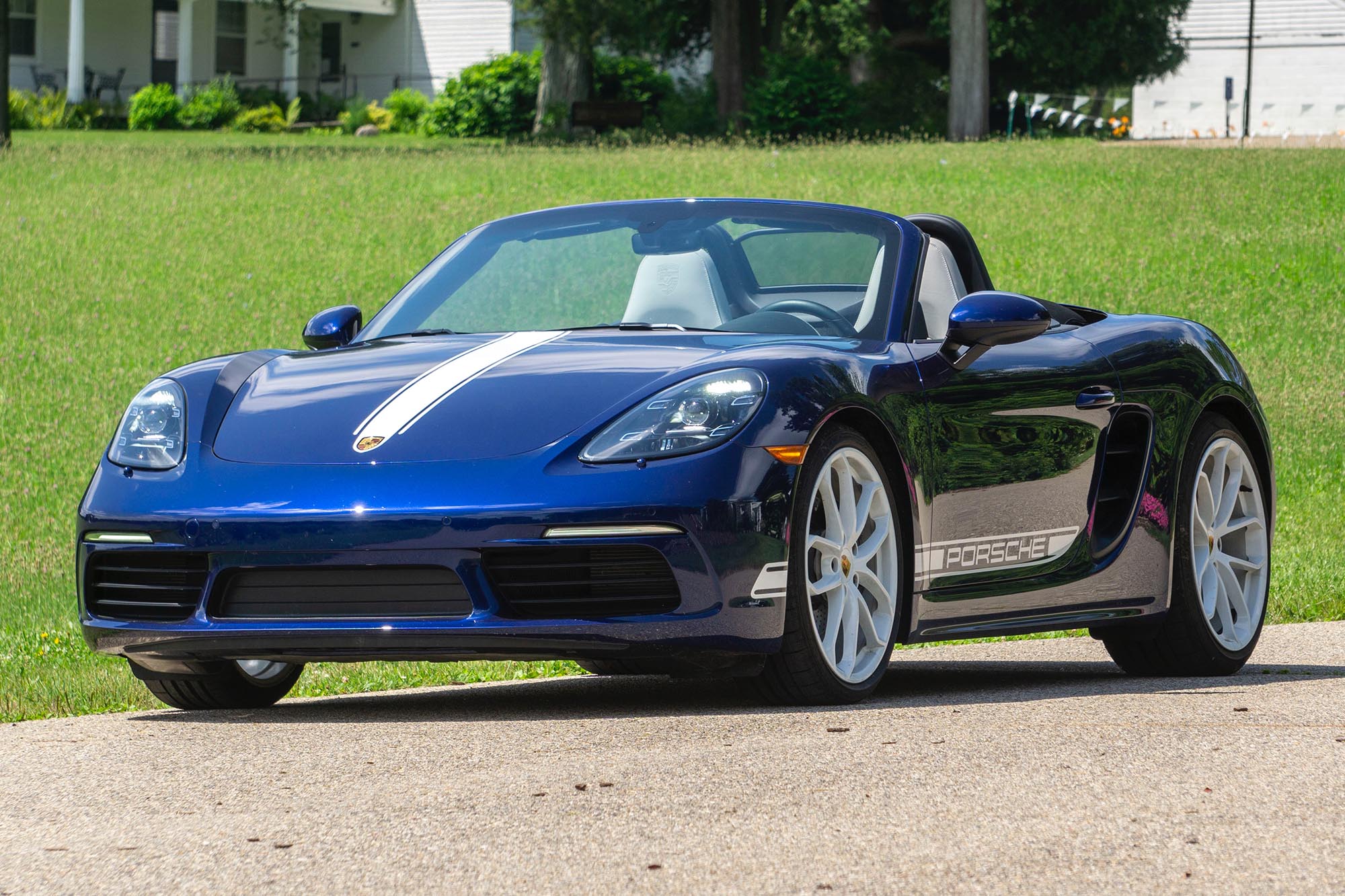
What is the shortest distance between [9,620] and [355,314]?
144 inches

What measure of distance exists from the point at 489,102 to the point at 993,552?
131ft

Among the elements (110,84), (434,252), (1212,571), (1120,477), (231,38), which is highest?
(231,38)

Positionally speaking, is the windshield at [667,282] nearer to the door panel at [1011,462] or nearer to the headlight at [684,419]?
the door panel at [1011,462]

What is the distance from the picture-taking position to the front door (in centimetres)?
5191

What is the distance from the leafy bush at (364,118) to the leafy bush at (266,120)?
3.76ft

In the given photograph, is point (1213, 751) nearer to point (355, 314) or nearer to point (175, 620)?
point (175, 620)

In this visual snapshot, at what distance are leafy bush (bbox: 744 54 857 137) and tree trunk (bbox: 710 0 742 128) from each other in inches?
96.5

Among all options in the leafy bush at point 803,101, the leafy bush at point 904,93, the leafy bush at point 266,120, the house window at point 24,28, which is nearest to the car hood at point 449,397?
the leafy bush at point 803,101

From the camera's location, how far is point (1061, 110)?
136 feet

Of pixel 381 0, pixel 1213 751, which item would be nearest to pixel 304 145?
pixel 381 0

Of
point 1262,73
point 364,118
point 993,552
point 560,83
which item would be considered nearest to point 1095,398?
point 993,552

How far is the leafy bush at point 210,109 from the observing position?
148ft

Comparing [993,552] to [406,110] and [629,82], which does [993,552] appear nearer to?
[406,110]

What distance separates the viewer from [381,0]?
2154 inches
